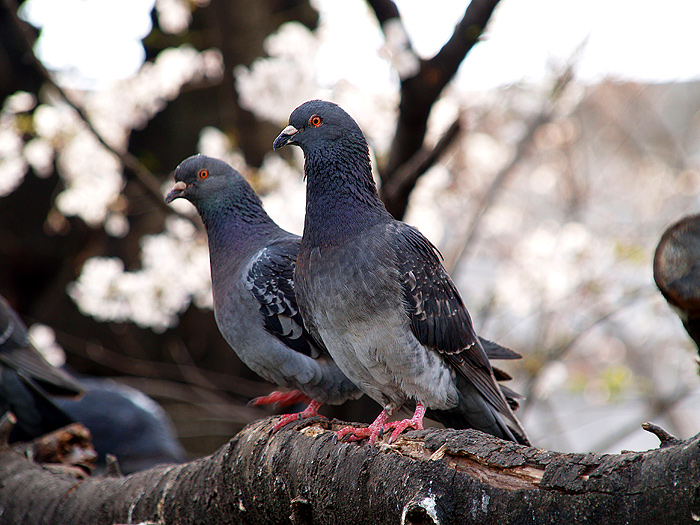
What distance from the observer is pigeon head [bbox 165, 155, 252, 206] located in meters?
3.85

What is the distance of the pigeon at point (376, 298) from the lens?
9.11 ft

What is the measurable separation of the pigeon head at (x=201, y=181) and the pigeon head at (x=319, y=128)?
32.2 inches

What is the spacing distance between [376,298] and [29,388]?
9.18 feet

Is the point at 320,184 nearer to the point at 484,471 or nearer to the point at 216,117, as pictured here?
the point at 484,471

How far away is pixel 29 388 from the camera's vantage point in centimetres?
433

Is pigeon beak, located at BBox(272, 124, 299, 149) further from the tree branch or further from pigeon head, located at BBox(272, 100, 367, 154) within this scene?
the tree branch

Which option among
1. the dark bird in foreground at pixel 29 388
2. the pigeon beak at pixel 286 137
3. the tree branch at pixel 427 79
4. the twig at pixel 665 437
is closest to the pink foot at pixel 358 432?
the twig at pixel 665 437

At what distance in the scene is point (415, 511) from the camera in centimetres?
181

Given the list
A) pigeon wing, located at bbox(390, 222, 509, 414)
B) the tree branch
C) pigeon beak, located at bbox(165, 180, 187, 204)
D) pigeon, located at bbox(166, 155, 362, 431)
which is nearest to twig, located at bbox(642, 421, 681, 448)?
pigeon wing, located at bbox(390, 222, 509, 414)

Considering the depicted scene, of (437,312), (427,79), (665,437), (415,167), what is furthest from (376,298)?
(427,79)

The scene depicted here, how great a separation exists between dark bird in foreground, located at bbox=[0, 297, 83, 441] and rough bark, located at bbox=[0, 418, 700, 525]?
0.98 meters

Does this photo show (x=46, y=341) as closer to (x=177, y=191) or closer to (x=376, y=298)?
(x=177, y=191)

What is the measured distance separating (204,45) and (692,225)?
306 inches

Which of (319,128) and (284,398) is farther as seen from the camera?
(284,398)
